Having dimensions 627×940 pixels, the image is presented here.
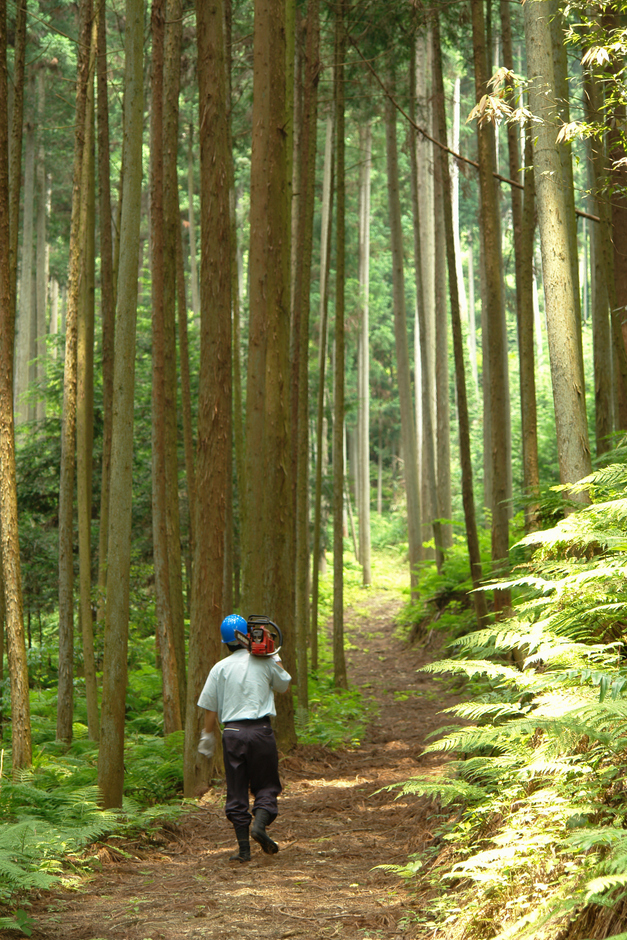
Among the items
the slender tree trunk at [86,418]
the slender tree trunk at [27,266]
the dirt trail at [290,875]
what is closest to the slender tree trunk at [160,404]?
the slender tree trunk at [86,418]

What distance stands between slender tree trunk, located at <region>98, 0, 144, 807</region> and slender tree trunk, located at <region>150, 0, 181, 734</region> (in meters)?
1.94

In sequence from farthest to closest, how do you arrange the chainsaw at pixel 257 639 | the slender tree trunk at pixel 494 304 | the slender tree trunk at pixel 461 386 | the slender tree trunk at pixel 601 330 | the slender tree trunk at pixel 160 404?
the slender tree trunk at pixel 461 386 → the slender tree trunk at pixel 601 330 → the slender tree trunk at pixel 494 304 → the slender tree trunk at pixel 160 404 → the chainsaw at pixel 257 639

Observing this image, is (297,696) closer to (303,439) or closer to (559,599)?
(303,439)

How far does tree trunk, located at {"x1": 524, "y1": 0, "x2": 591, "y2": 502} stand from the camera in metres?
5.84

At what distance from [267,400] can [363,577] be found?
1883 cm

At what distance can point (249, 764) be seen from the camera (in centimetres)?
528

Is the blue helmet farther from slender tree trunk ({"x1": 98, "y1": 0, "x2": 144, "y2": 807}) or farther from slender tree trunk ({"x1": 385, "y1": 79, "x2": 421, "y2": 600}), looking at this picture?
slender tree trunk ({"x1": 385, "y1": 79, "x2": 421, "y2": 600})

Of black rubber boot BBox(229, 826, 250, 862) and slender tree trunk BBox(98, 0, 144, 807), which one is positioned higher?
slender tree trunk BBox(98, 0, 144, 807)

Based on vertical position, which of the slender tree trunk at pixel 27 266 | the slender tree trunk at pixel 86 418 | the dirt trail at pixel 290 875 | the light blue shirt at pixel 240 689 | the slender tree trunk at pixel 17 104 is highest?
the slender tree trunk at pixel 27 266

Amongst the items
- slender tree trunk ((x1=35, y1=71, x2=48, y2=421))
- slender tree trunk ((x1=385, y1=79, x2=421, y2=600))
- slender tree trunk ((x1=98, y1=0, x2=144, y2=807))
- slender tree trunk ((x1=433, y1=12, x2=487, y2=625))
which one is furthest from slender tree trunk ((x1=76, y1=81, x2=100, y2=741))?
slender tree trunk ((x1=35, y1=71, x2=48, y2=421))

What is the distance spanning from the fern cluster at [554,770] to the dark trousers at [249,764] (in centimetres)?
123

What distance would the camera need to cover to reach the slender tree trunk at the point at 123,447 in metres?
Answer: 5.80

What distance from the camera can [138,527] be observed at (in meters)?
13.9

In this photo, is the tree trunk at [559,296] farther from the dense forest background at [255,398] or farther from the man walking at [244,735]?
the man walking at [244,735]
